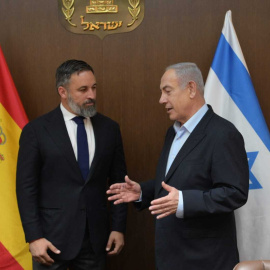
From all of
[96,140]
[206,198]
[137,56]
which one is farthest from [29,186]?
[137,56]

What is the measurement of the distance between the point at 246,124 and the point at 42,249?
4.31ft

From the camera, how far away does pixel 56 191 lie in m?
2.34

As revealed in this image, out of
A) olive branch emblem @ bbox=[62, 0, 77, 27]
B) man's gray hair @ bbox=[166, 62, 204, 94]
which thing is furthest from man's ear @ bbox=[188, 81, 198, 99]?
olive branch emblem @ bbox=[62, 0, 77, 27]

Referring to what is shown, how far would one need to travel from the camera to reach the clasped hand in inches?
73.5

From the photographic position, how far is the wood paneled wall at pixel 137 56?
2906mm

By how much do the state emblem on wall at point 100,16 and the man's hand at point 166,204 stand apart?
1.41 metres

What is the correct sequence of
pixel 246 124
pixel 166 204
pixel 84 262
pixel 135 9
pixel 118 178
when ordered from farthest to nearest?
1. pixel 135 9
2. pixel 246 124
3. pixel 118 178
4. pixel 84 262
5. pixel 166 204

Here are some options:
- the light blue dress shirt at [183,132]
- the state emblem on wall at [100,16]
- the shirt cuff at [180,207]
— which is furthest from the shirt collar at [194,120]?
the state emblem on wall at [100,16]

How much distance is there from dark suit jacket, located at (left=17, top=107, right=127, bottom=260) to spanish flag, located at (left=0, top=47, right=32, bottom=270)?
44cm

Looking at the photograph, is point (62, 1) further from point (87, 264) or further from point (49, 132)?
point (87, 264)

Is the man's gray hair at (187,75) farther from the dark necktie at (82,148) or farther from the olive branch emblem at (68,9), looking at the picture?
the olive branch emblem at (68,9)

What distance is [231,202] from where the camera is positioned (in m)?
1.92

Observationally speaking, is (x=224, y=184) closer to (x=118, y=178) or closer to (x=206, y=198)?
(x=206, y=198)

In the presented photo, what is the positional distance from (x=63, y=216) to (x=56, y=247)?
0.51ft
